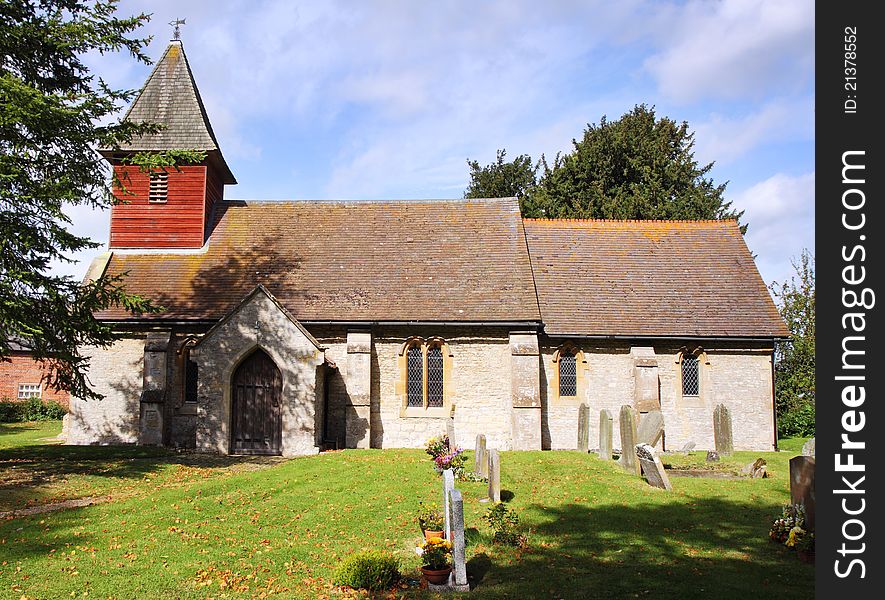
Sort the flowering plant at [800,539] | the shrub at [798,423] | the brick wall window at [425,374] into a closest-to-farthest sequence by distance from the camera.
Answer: the flowering plant at [800,539] → the brick wall window at [425,374] → the shrub at [798,423]

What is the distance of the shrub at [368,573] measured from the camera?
8219 millimetres

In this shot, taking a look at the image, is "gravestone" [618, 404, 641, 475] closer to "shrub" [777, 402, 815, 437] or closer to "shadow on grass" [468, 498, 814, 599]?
"shadow on grass" [468, 498, 814, 599]

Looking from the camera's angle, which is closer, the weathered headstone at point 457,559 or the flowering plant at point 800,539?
the weathered headstone at point 457,559

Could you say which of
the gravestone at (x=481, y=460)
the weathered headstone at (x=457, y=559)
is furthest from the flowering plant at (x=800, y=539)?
the gravestone at (x=481, y=460)

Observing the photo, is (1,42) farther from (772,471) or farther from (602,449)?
(772,471)

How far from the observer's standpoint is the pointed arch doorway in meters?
20.0

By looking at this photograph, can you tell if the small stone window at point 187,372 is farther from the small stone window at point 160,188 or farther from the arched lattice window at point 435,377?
the arched lattice window at point 435,377

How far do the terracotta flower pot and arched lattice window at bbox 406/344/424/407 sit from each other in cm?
1332

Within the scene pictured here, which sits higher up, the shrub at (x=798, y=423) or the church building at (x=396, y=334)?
the church building at (x=396, y=334)

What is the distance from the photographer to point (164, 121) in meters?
25.0

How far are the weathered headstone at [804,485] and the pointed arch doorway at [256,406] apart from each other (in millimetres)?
14476

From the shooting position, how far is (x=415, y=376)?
21.9m

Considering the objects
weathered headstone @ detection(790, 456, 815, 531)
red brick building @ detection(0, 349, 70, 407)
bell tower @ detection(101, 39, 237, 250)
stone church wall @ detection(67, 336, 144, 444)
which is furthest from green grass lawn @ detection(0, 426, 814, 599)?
red brick building @ detection(0, 349, 70, 407)

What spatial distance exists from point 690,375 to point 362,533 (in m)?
15.2
